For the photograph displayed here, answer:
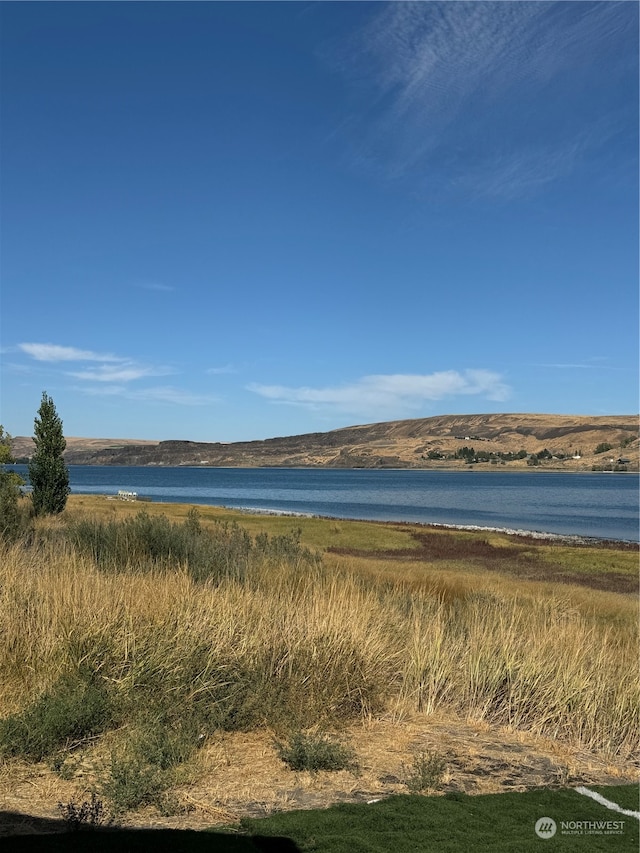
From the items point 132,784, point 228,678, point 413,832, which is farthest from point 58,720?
point 413,832

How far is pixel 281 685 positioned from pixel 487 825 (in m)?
3.08

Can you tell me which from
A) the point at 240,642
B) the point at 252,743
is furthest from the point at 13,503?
the point at 252,743

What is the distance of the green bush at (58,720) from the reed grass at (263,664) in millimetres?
47

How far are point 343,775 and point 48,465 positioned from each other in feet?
87.9

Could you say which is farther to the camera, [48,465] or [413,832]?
[48,465]

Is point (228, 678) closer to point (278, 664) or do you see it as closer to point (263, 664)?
point (263, 664)

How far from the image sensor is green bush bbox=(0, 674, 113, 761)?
5859 millimetres

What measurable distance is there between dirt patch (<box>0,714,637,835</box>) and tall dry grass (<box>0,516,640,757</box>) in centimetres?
44

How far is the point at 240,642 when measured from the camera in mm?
8188

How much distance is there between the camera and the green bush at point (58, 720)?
5.86 m

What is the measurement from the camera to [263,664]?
8016 mm

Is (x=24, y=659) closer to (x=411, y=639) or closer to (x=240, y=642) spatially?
(x=240, y=642)

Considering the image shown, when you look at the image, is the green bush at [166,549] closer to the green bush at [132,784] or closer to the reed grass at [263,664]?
the reed grass at [263,664]

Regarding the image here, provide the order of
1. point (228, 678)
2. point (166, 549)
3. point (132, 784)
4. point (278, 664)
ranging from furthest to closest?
point (166, 549), point (278, 664), point (228, 678), point (132, 784)
